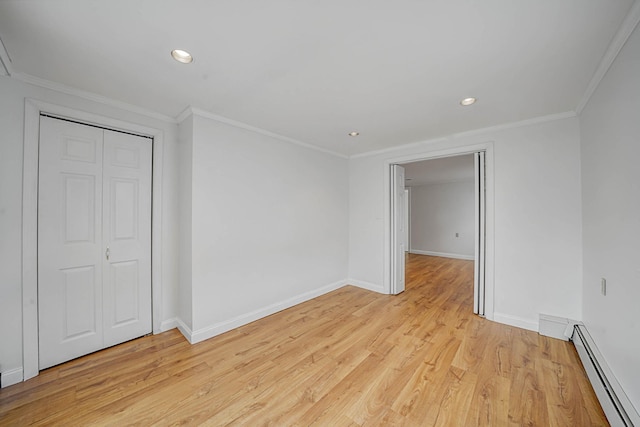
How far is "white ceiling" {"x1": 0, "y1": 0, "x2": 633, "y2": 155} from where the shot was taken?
1.26 metres

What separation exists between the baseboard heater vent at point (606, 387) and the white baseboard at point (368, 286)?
2248mm

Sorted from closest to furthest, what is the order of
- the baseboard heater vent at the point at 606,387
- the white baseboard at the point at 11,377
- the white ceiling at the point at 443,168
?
the baseboard heater vent at the point at 606,387 < the white baseboard at the point at 11,377 < the white ceiling at the point at 443,168

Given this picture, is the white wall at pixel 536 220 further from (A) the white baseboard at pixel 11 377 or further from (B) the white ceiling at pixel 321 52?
(A) the white baseboard at pixel 11 377

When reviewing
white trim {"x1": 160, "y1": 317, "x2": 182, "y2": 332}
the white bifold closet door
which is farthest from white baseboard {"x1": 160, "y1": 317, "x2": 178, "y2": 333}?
the white bifold closet door

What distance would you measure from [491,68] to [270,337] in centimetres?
311

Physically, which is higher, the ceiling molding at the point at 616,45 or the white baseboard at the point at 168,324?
the ceiling molding at the point at 616,45

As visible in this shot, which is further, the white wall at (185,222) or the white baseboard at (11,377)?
the white wall at (185,222)

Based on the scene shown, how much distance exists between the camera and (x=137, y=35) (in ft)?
4.73

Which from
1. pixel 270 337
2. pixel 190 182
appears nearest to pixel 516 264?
pixel 270 337

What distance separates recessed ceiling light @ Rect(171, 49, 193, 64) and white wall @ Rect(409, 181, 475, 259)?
7623mm

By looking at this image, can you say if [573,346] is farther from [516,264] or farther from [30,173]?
[30,173]

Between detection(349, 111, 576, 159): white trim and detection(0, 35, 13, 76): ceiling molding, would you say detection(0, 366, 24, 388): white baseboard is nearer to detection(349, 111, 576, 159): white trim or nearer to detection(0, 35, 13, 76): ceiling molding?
detection(0, 35, 13, 76): ceiling molding

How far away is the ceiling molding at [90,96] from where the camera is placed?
6.23 ft

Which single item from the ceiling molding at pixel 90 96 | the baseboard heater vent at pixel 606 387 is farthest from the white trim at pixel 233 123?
the baseboard heater vent at pixel 606 387
